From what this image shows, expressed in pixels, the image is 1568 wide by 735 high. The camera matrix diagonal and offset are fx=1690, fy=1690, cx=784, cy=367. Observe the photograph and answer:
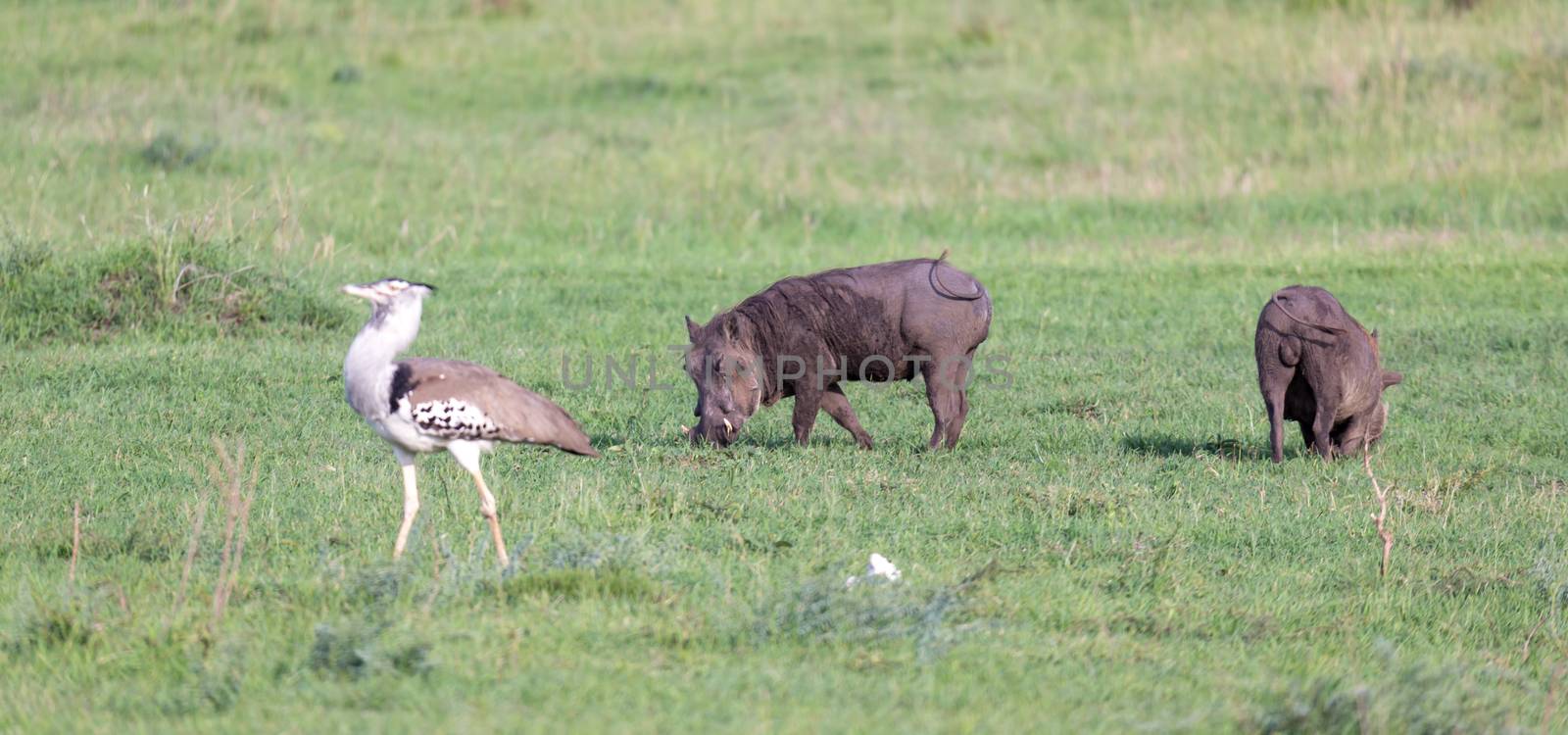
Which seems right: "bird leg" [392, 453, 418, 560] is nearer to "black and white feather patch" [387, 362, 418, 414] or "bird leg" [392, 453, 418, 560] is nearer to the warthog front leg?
"black and white feather patch" [387, 362, 418, 414]

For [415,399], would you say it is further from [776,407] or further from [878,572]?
[776,407]

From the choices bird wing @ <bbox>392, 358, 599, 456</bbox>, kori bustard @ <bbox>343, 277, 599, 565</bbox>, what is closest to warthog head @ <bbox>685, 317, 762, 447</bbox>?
bird wing @ <bbox>392, 358, 599, 456</bbox>

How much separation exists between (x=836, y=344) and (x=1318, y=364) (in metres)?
2.84

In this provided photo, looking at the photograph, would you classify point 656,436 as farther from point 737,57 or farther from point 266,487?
point 737,57

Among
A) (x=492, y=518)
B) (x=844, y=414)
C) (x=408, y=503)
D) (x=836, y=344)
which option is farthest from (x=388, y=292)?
(x=844, y=414)

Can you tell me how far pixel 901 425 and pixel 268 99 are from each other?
14.2 meters

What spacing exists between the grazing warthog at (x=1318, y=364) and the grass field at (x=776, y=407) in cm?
→ 41

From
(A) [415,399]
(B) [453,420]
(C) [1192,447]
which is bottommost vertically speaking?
(C) [1192,447]

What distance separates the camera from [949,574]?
716 centimetres

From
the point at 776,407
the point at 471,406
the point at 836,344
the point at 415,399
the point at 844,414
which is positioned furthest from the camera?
the point at 776,407

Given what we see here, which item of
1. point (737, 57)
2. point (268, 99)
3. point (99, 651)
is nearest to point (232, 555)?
point (99, 651)

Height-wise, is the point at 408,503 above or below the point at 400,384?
below

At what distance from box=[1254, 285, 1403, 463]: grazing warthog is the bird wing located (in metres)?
4.69

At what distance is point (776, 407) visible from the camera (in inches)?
485
